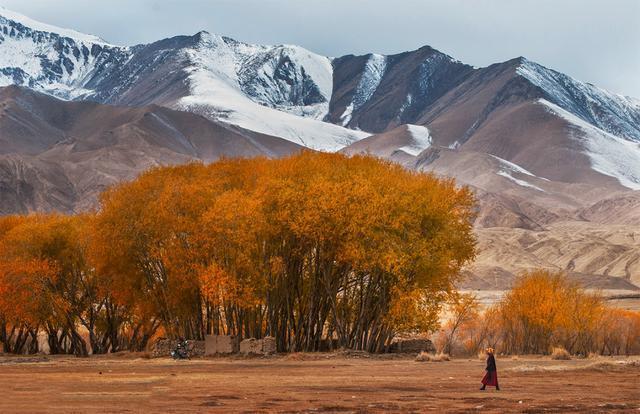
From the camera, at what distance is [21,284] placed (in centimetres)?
6538

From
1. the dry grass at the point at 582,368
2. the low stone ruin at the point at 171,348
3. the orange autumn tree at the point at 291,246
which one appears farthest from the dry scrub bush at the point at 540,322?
the low stone ruin at the point at 171,348

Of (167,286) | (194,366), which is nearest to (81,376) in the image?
(194,366)

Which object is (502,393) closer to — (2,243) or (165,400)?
(165,400)

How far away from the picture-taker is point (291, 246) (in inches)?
2378

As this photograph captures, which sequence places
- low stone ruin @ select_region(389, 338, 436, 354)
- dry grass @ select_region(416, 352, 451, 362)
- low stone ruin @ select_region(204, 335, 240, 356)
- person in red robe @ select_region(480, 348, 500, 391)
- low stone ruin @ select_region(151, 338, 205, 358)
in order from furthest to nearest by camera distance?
low stone ruin @ select_region(389, 338, 436, 354)
low stone ruin @ select_region(151, 338, 205, 358)
low stone ruin @ select_region(204, 335, 240, 356)
dry grass @ select_region(416, 352, 451, 362)
person in red robe @ select_region(480, 348, 500, 391)

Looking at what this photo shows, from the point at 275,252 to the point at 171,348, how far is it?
8.60 metres

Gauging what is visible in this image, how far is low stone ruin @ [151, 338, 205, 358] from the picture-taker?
195 feet

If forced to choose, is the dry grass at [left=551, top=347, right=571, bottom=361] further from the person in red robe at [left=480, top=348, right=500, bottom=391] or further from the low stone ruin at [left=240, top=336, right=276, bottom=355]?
the person in red robe at [left=480, top=348, right=500, bottom=391]

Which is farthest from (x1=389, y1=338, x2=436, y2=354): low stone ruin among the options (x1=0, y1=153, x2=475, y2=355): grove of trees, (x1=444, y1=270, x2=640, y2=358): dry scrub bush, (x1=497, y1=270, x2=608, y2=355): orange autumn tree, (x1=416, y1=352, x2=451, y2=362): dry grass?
(x1=497, y1=270, x2=608, y2=355): orange autumn tree

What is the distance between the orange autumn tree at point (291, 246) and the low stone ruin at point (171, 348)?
2229mm

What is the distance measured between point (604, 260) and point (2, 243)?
13346 centimetres

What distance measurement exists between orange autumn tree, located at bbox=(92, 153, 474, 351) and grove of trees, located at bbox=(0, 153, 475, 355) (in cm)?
9

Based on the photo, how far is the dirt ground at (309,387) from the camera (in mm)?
29094

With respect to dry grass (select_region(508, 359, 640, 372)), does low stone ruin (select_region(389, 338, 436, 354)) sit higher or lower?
higher
